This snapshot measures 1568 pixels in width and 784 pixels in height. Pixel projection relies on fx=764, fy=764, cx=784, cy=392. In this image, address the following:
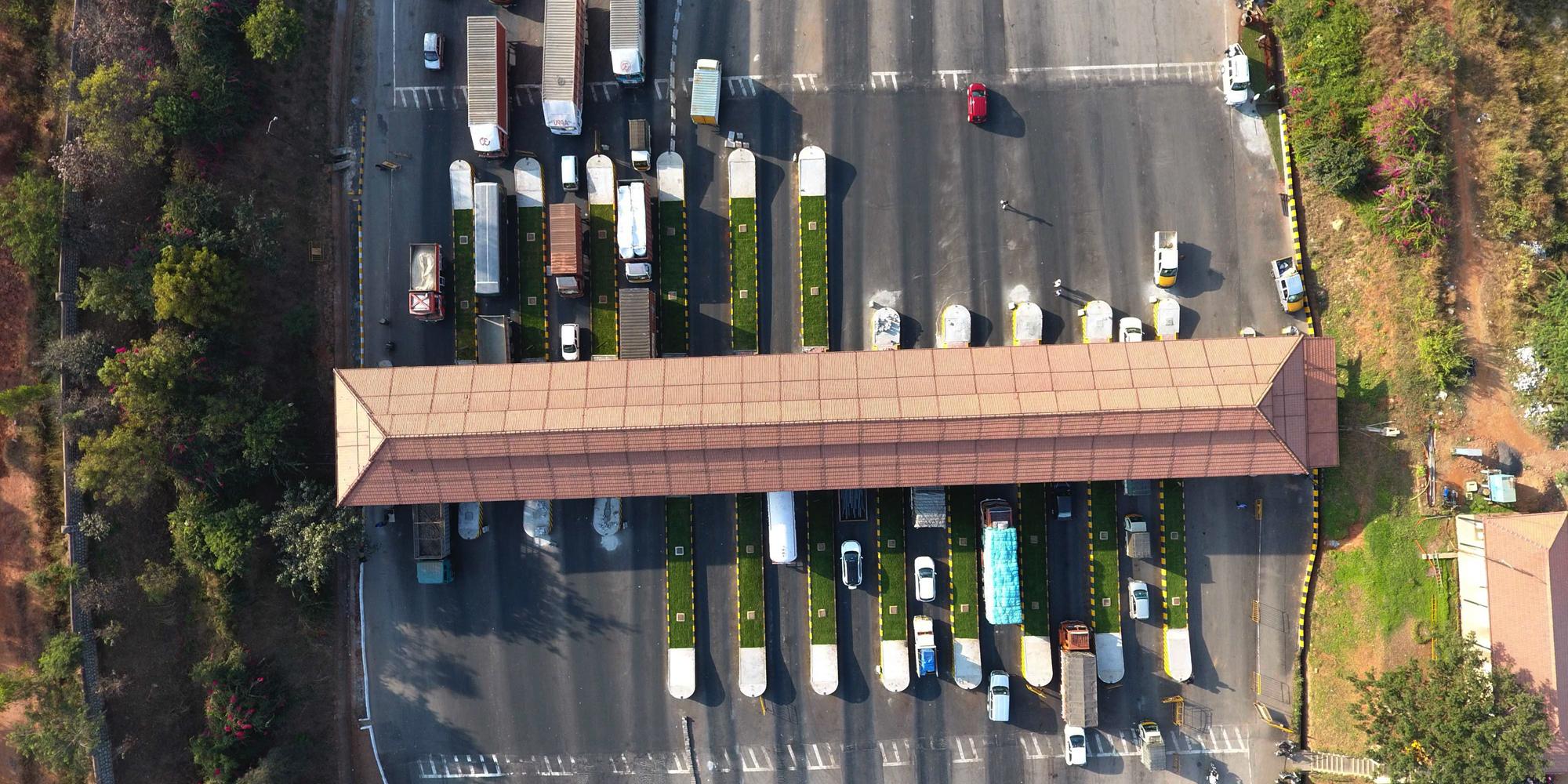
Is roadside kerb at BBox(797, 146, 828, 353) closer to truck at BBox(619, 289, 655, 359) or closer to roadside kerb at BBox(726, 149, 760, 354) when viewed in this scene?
roadside kerb at BBox(726, 149, 760, 354)

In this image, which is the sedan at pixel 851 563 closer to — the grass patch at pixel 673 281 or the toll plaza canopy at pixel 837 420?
the toll plaza canopy at pixel 837 420

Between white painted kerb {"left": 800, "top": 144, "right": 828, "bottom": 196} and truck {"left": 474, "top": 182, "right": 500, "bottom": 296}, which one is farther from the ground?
white painted kerb {"left": 800, "top": 144, "right": 828, "bottom": 196}

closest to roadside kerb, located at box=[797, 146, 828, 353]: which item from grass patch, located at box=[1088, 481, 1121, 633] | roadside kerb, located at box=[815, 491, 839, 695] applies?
roadside kerb, located at box=[815, 491, 839, 695]

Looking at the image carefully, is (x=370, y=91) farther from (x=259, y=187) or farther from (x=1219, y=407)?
(x=1219, y=407)

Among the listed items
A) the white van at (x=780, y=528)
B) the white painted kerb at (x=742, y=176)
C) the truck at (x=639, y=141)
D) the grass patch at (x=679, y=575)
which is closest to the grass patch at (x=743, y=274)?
the white painted kerb at (x=742, y=176)

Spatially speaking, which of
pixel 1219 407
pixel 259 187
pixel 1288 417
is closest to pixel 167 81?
pixel 259 187

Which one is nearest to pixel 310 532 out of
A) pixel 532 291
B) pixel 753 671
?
pixel 532 291
